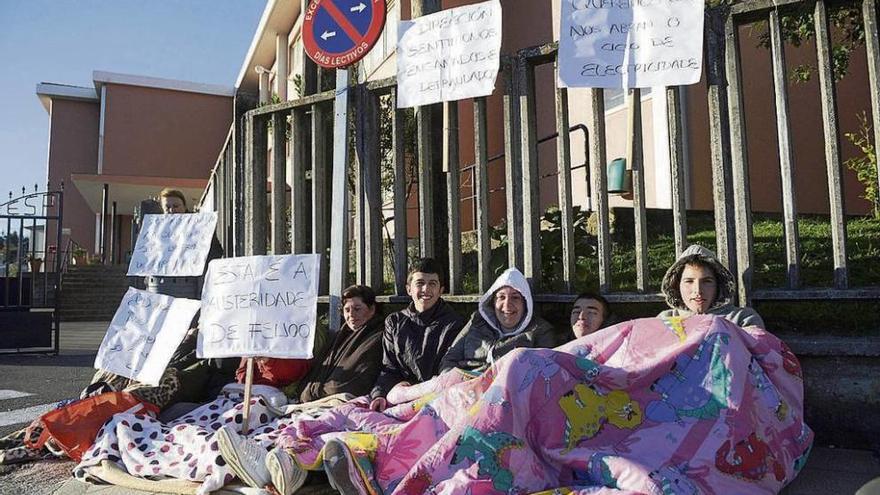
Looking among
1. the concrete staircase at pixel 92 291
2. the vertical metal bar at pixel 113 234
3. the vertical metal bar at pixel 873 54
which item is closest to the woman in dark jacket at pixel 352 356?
the vertical metal bar at pixel 873 54

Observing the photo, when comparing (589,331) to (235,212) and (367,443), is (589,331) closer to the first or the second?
(367,443)

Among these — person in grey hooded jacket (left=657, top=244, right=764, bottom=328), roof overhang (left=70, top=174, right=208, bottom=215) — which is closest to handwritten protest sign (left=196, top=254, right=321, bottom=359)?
person in grey hooded jacket (left=657, top=244, right=764, bottom=328)

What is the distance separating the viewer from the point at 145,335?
4.29 m

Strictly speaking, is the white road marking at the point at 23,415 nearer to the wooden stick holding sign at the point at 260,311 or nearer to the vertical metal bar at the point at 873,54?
the wooden stick holding sign at the point at 260,311

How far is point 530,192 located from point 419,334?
1.15 metres

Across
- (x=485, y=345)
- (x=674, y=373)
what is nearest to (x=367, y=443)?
(x=485, y=345)

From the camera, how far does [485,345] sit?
12.8ft

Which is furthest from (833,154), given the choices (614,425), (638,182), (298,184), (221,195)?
(221,195)

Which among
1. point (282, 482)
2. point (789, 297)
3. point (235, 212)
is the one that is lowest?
point (282, 482)

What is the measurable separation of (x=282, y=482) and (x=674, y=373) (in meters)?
1.78

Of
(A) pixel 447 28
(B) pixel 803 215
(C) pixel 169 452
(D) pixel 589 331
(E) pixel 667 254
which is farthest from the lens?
(B) pixel 803 215

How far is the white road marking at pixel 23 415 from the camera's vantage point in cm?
494

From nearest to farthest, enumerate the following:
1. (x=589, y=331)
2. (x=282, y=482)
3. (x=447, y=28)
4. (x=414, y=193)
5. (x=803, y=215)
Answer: (x=282, y=482) → (x=589, y=331) → (x=447, y=28) → (x=803, y=215) → (x=414, y=193)

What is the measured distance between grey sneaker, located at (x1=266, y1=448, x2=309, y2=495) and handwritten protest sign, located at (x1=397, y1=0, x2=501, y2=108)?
2.58 m
